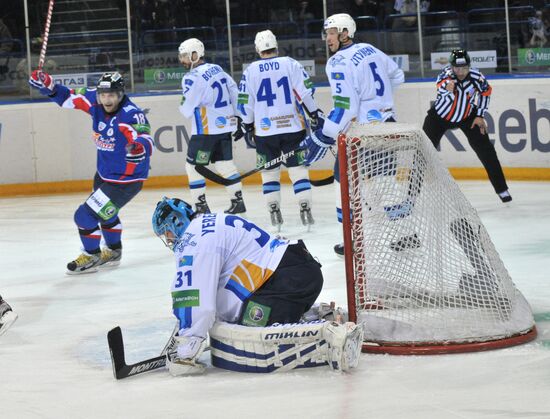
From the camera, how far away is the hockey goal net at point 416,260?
4.19 m

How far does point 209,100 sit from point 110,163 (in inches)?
70.6

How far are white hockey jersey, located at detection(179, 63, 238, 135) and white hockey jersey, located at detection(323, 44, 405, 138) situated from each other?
78.7 inches

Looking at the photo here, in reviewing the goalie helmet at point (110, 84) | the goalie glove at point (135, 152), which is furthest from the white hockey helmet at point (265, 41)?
the goalie glove at point (135, 152)

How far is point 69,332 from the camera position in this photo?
16.3 ft

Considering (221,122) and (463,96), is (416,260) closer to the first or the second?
(463,96)

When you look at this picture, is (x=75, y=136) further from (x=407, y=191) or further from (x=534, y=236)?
(x=407, y=191)

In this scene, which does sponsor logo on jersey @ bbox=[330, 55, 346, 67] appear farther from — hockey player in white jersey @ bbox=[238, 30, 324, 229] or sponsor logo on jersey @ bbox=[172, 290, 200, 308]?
sponsor logo on jersey @ bbox=[172, 290, 200, 308]

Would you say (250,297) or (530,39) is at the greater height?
(530,39)

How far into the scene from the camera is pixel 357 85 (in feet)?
20.7

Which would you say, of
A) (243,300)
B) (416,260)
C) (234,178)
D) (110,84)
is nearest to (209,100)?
(234,178)

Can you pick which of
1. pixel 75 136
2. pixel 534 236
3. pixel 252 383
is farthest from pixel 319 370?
pixel 75 136

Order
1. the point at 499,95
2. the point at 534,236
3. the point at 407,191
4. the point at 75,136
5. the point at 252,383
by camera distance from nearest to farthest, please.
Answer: the point at 252,383, the point at 407,191, the point at 534,236, the point at 499,95, the point at 75,136

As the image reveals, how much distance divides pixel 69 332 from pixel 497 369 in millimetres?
1966

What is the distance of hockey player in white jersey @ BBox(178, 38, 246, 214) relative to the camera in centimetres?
817
